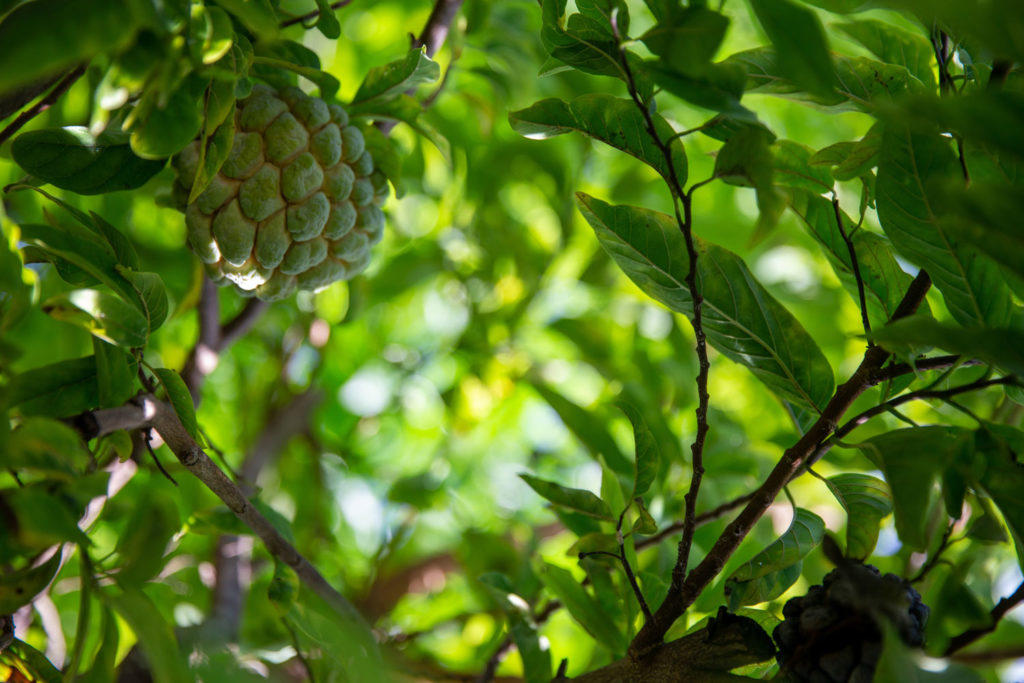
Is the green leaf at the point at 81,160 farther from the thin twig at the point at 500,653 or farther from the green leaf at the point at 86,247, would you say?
the thin twig at the point at 500,653

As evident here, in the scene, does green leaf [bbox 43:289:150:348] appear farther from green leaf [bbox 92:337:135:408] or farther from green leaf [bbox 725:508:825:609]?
green leaf [bbox 725:508:825:609]

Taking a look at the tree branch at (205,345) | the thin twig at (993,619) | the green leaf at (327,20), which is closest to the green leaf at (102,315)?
the green leaf at (327,20)

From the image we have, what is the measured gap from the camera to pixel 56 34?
453 millimetres

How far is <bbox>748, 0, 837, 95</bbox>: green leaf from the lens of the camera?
1.63 ft

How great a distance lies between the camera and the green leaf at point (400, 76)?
88 cm

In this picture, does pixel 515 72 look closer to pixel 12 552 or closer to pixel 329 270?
pixel 329 270

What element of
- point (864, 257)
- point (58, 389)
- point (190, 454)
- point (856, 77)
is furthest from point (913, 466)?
point (58, 389)

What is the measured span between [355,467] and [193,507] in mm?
725

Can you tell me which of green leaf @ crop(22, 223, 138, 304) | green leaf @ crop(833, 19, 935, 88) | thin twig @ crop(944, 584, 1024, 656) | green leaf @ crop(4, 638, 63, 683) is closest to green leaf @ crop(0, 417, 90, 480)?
green leaf @ crop(22, 223, 138, 304)

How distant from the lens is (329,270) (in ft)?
3.43

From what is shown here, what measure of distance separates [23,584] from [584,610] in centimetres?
61

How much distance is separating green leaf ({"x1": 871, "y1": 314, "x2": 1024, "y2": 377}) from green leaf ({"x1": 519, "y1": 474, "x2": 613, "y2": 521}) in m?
0.39

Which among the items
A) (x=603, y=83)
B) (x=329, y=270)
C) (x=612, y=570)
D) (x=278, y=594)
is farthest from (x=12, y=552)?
(x=603, y=83)

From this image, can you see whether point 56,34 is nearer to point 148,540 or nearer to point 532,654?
point 148,540
